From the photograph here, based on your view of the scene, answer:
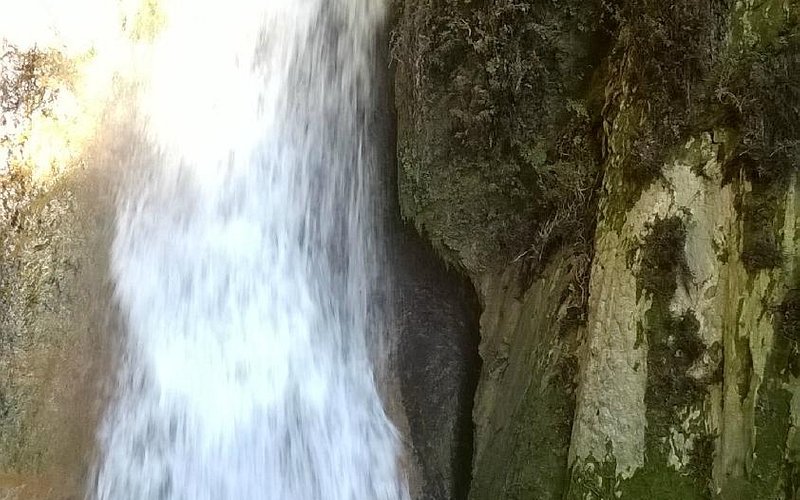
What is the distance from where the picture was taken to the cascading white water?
3178mm

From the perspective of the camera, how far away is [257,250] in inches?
130

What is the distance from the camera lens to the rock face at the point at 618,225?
2240mm

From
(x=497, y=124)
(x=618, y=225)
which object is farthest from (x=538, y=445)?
(x=497, y=124)

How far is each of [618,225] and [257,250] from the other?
1.61 meters

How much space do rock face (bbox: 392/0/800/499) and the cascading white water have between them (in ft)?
1.23

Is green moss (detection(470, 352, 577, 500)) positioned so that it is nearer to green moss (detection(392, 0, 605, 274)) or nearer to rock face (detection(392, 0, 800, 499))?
rock face (detection(392, 0, 800, 499))

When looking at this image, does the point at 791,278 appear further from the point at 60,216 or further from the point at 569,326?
the point at 60,216

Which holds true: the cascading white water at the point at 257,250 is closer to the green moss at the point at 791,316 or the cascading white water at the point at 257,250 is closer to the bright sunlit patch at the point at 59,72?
the bright sunlit patch at the point at 59,72

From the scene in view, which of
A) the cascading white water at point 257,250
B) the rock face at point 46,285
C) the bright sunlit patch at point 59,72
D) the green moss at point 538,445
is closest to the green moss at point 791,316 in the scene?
the green moss at point 538,445

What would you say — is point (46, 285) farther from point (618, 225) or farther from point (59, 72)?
point (618, 225)

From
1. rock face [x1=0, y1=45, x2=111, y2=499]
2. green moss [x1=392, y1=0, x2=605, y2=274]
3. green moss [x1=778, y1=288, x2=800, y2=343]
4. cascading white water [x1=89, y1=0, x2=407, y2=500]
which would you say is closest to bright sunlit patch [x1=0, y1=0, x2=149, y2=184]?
rock face [x1=0, y1=45, x2=111, y2=499]

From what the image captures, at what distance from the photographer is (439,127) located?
303 cm

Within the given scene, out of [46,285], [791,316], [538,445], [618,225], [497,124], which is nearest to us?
[791,316]

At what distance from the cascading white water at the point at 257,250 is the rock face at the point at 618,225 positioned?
0.37 m
